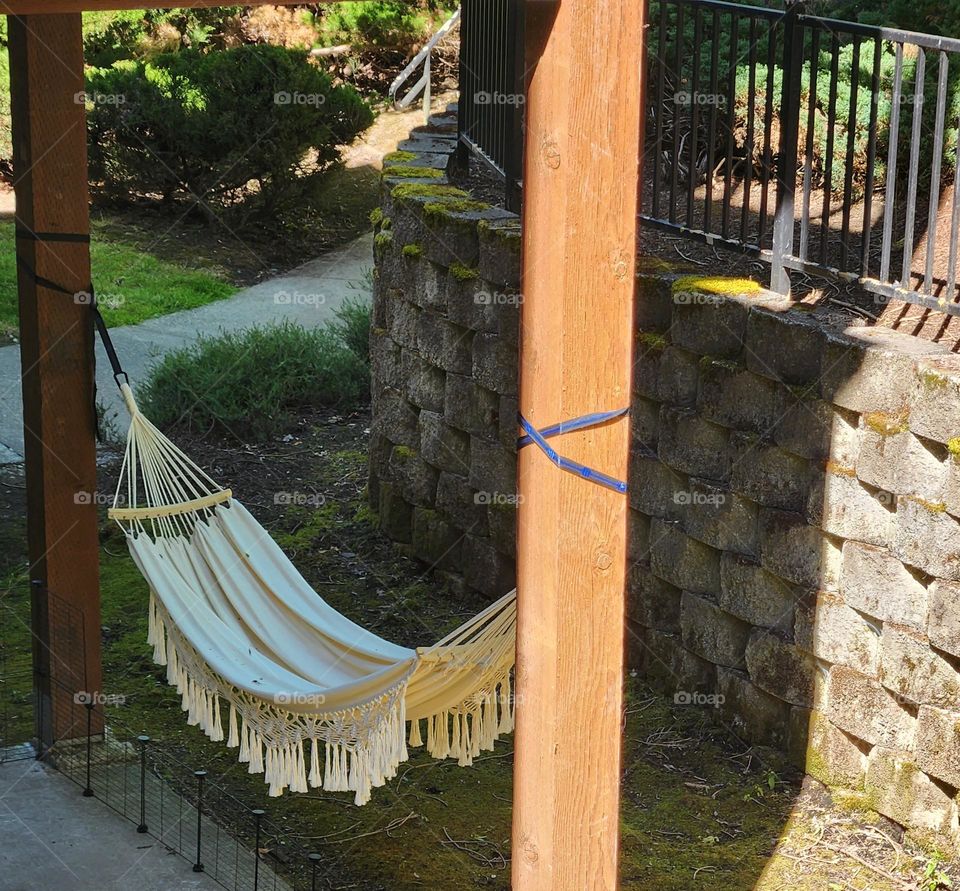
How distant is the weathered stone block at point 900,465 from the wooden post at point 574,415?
1644mm

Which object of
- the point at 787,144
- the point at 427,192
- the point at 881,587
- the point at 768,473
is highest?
the point at 787,144

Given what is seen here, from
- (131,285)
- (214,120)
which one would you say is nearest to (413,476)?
(131,285)

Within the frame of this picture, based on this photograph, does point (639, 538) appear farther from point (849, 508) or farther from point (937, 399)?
point (937, 399)

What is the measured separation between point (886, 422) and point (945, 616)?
528 millimetres

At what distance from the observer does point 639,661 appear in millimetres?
4691

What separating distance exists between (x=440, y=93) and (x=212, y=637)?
377 inches

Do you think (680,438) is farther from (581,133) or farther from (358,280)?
(358,280)

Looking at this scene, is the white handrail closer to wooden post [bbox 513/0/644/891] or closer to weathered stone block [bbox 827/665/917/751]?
weathered stone block [bbox 827/665/917/751]

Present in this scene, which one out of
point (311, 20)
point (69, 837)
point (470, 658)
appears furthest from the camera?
point (311, 20)

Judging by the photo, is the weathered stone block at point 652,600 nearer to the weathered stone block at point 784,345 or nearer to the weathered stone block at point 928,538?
the weathered stone block at point 784,345

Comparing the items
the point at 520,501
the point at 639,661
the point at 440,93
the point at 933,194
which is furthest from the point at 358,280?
the point at 520,501

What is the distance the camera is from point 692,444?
14.1 ft

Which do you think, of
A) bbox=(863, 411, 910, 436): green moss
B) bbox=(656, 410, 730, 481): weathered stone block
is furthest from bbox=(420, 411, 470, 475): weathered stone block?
bbox=(863, 411, 910, 436): green moss

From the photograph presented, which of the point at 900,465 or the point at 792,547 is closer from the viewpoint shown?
the point at 900,465
